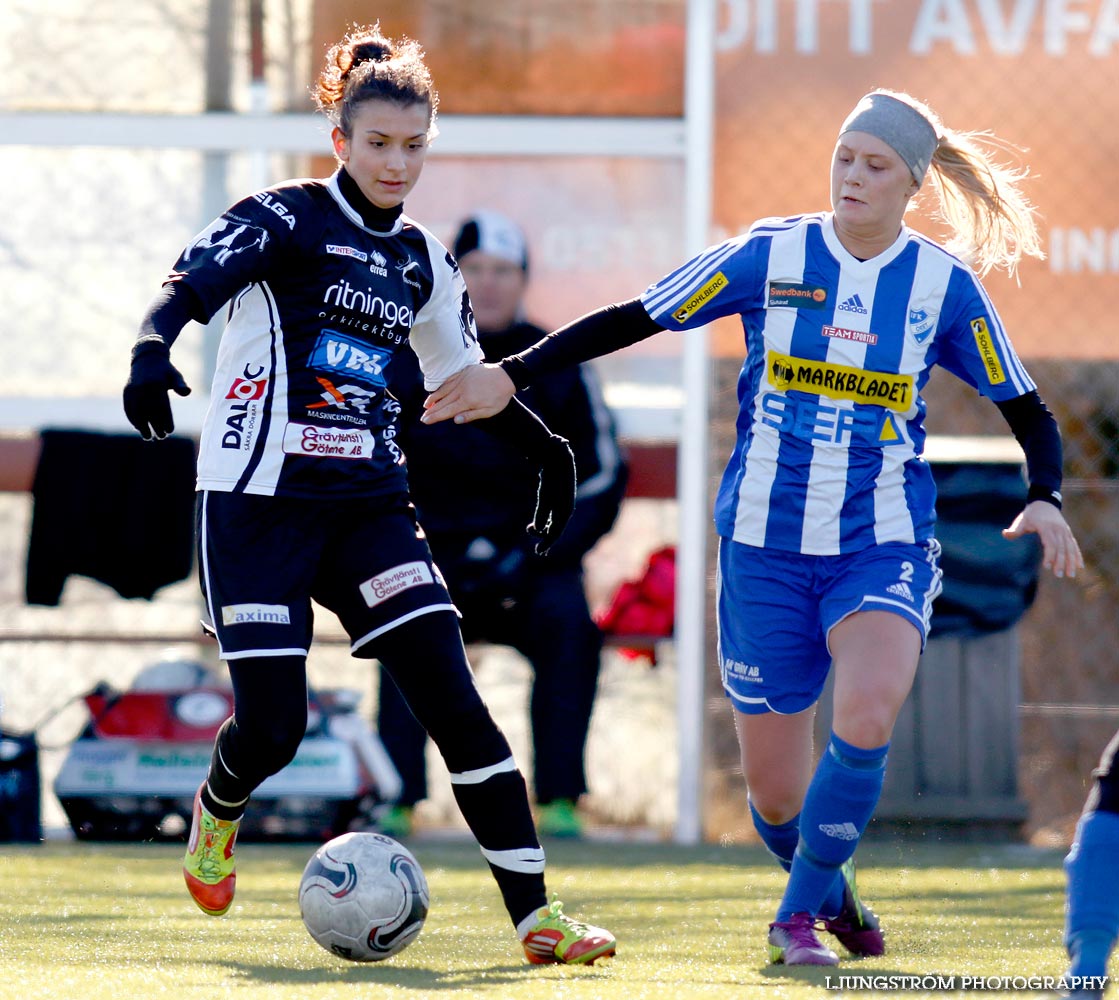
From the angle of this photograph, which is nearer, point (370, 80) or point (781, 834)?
point (370, 80)

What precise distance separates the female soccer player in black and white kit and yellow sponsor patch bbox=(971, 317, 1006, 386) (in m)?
1.24

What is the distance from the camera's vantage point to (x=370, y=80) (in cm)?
404

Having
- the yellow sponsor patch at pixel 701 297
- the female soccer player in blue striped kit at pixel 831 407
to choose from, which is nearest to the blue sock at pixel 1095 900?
A: the female soccer player in blue striped kit at pixel 831 407

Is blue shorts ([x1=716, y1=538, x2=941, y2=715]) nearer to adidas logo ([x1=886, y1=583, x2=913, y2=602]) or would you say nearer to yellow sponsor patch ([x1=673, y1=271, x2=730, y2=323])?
adidas logo ([x1=886, y1=583, x2=913, y2=602])

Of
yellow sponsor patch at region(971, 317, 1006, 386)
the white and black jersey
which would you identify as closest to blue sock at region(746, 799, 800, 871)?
yellow sponsor patch at region(971, 317, 1006, 386)

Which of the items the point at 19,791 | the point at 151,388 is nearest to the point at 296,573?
the point at 151,388

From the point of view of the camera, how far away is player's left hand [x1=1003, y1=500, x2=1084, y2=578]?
3.74 metres

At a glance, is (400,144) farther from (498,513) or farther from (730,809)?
(730,809)

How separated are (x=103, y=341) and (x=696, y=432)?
266cm

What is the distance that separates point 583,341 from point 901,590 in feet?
2.84

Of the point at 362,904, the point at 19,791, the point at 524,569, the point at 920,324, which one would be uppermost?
the point at 920,324

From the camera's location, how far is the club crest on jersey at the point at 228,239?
153 inches

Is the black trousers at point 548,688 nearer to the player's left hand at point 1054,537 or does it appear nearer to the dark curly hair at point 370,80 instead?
the dark curly hair at point 370,80

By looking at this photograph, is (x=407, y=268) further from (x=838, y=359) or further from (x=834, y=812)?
(x=834, y=812)
